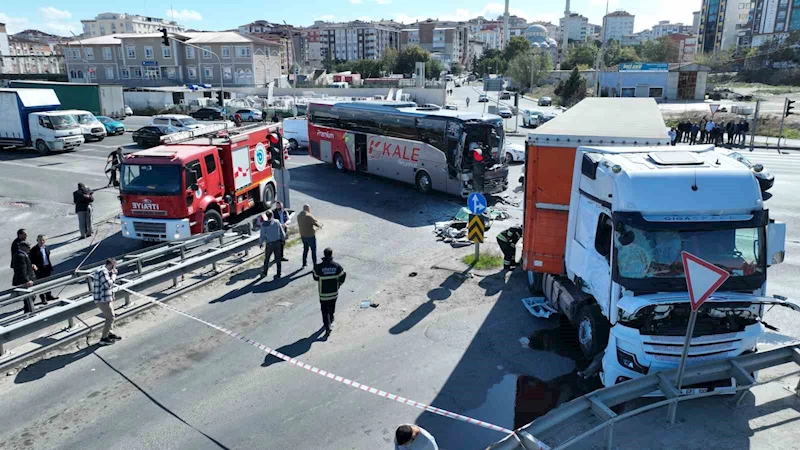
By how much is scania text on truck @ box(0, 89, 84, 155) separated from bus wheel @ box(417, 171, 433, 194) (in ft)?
67.3

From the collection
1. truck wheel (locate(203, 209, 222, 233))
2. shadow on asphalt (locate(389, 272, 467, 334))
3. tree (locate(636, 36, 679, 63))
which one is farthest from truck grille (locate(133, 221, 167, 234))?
tree (locate(636, 36, 679, 63))

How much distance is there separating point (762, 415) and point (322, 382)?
5670mm

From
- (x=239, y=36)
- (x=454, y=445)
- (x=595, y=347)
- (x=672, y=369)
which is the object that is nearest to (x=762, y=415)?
(x=672, y=369)

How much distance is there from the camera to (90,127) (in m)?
33.7

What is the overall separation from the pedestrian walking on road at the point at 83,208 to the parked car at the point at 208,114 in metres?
32.3

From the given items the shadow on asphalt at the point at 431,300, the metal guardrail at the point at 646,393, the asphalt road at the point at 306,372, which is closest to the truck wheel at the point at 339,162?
the asphalt road at the point at 306,372

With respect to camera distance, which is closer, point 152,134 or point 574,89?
point 152,134

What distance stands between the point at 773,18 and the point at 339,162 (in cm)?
18696

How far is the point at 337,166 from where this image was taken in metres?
25.5

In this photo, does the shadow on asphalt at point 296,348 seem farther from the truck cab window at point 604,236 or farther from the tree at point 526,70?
the tree at point 526,70

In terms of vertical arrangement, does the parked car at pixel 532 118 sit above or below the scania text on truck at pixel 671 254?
below

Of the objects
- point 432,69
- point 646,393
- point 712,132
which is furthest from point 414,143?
point 432,69

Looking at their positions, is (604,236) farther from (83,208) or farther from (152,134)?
(152,134)

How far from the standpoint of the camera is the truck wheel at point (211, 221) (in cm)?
1484
